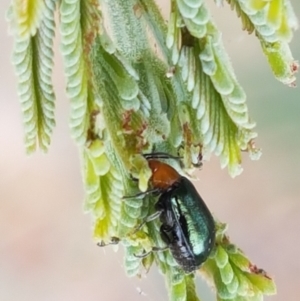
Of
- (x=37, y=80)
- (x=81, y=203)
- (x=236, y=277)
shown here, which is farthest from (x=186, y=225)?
(x=81, y=203)

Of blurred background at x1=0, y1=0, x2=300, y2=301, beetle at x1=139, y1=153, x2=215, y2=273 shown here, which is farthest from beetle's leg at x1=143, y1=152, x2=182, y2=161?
blurred background at x1=0, y1=0, x2=300, y2=301

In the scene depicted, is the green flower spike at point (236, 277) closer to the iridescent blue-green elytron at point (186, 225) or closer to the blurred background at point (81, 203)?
the iridescent blue-green elytron at point (186, 225)

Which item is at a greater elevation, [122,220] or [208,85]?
[208,85]

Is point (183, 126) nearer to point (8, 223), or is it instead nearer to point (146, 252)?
point (146, 252)

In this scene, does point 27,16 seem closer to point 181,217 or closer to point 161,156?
point 161,156

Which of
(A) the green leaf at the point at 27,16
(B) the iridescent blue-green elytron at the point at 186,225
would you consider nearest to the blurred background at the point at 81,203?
(B) the iridescent blue-green elytron at the point at 186,225

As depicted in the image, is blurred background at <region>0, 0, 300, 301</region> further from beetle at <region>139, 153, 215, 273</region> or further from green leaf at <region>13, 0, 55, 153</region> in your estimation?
green leaf at <region>13, 0, 55, 153</region>

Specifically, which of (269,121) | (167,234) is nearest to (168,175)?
(167,234)
